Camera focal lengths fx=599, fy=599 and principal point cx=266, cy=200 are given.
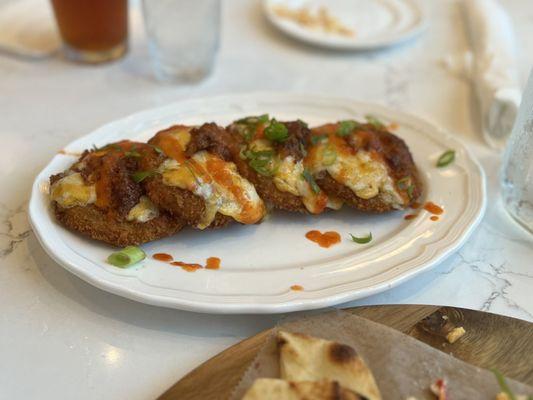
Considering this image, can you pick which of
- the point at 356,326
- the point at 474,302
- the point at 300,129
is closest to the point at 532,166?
the point at 474,302

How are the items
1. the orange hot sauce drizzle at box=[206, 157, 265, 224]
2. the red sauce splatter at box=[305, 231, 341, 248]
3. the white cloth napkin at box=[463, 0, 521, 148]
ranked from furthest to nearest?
the white cloth napkin at box=[463, 0, 521, 148] < the red sauce splatter at box=[305, 231, 341, 248] < the orange hot sauce drizzle at box=[206, 157, 265, 224]

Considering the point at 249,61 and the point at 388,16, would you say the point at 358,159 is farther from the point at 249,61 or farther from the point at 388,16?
the point at 388,16

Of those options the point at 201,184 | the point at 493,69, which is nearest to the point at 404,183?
the point at 201,184

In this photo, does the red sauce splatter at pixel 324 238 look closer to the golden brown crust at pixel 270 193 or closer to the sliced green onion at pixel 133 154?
the golden brown crust at pixel 270 193

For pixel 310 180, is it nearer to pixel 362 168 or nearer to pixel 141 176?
pixel 362 168

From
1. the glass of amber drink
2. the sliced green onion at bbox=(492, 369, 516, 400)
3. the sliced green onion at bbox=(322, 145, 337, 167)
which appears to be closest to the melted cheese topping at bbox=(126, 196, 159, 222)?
the sliced green onion at bbox=(322, 145, 337, 167)

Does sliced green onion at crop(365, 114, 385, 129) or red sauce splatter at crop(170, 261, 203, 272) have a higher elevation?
sliced green onion at crop(365, 114, 385, 129)

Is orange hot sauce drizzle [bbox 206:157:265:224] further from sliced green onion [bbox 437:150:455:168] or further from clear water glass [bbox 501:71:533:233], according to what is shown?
clear water glass [bbox 501:71:533:233]
